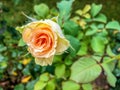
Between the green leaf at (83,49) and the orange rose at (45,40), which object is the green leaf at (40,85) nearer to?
the green leaf at (83,49)

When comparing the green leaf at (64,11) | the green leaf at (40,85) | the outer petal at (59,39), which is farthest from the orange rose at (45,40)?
the green leaf at (40,85)

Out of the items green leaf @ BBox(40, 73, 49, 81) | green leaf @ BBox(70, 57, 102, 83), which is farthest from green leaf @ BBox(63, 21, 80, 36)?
green leaf @ BBox(40, 73, 49, 81)

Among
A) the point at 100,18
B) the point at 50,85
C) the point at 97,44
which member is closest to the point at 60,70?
the point at 50,85

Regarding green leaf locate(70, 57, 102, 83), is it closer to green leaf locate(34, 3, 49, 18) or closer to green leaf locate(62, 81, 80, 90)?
green leaf locate(62, 81, 80, 90)

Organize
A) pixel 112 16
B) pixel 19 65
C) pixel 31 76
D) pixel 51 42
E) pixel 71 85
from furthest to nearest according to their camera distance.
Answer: pixel 112 16 → pixel 19 65 → pixel 31 76 → pixel 71 85 → pixel 51 42

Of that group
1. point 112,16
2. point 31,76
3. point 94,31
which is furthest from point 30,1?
point 94,31

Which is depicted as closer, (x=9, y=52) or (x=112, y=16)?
(x=9, y=52)

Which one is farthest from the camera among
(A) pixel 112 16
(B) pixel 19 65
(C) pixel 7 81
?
(A) pixel 112 16

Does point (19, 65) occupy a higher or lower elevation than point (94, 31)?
lower

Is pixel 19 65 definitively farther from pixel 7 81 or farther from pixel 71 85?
pixel 71 85
